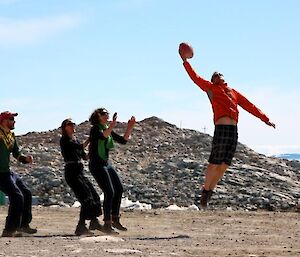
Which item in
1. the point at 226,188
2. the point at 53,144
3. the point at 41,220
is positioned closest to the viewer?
the point at 41,220

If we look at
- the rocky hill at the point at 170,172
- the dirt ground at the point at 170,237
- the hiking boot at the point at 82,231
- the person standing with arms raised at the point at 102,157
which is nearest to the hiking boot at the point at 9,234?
the dirt ground at the point at 170,237

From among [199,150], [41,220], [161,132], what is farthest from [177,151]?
[41,220]

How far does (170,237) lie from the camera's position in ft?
34.4

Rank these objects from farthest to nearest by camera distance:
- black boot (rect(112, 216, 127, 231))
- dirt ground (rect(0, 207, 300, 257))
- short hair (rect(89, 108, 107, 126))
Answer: black boot (rect(112, 216, 127, 231)) → short hair (rect(89, 108, 107, 126)) → dirt ground (rect(0, 207, 300, 257))

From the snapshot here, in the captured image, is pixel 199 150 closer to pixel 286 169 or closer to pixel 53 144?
pixel 286 169

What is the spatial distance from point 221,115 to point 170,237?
180cm

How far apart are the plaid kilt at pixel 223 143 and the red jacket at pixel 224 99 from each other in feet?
0.55

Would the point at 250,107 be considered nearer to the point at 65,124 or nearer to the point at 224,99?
the point at 224,99

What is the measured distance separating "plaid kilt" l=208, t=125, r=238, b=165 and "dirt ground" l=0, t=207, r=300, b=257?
107cm

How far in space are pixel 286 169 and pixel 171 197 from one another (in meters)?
9.25

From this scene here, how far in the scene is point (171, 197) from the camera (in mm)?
23219

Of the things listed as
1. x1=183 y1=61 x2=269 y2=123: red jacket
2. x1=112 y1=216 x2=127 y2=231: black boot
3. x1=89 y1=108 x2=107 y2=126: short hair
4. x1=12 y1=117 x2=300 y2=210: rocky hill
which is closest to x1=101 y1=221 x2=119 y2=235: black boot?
x1=112 y1=216 x2=127 y2=231: black boot

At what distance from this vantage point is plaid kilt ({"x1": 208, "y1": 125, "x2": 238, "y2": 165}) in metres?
10.8

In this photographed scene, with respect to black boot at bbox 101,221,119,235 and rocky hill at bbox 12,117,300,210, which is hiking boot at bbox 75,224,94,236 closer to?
black boot at bbox 101,221,119,235
